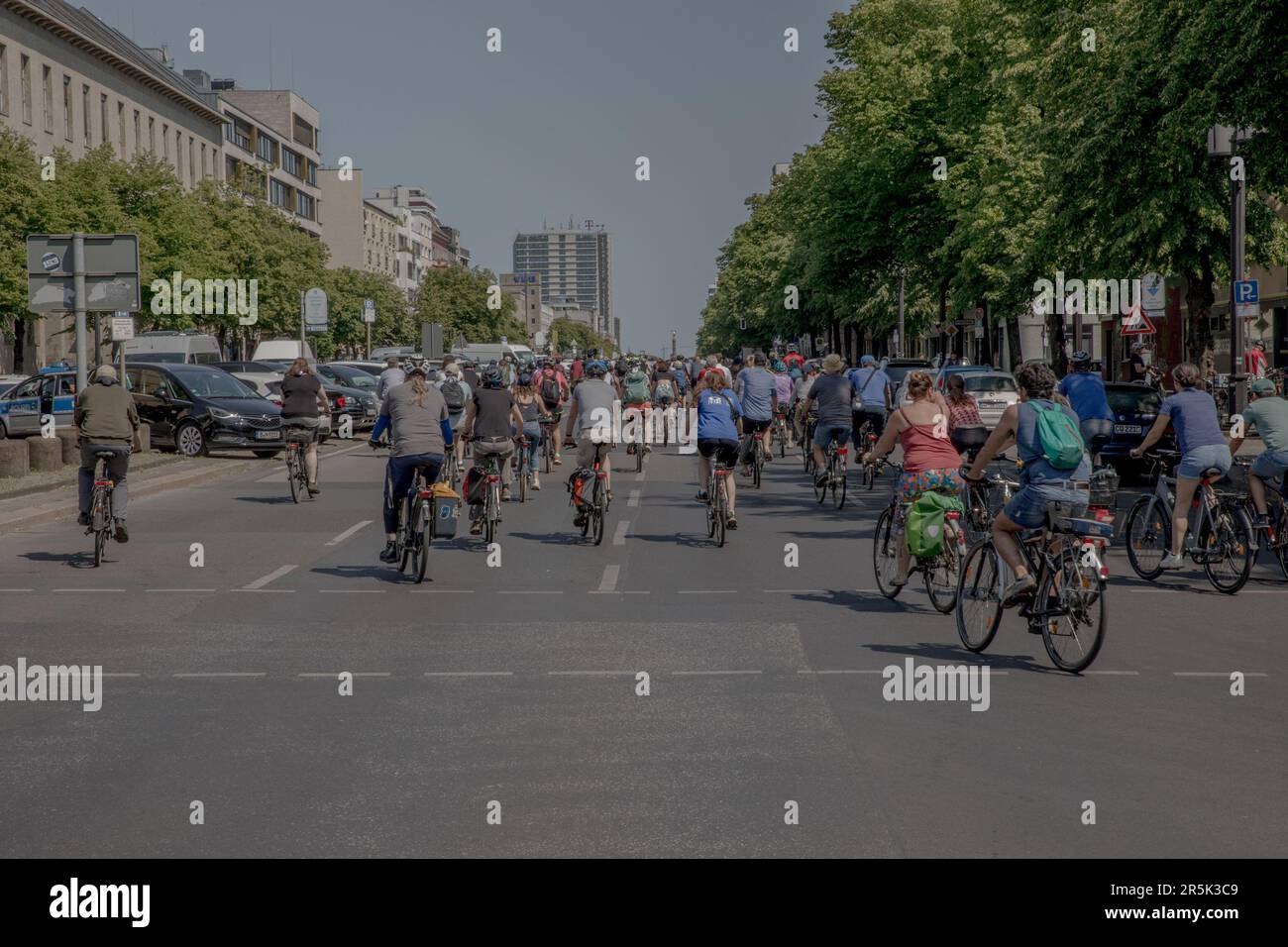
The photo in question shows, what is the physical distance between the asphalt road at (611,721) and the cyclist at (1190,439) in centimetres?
68

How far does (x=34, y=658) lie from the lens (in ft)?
32.1

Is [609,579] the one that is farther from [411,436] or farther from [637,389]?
[637,389]

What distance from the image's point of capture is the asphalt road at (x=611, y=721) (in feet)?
19.1

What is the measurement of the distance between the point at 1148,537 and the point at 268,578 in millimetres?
7332

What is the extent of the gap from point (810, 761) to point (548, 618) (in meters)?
4.74

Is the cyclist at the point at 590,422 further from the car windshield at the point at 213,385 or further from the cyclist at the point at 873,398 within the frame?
the car windshield at the point at 213,385

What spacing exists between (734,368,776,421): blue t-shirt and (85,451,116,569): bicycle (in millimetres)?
8699

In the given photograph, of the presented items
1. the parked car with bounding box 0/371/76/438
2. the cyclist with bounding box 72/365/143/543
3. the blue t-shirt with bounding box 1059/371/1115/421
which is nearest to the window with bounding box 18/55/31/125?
the parked car with bounding box 0/371/76/438

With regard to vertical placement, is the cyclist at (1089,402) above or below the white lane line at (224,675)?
above

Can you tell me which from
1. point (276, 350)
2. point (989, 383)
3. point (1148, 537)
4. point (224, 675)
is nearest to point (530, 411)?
point (1148, 537)

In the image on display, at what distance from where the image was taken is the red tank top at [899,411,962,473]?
1203cm

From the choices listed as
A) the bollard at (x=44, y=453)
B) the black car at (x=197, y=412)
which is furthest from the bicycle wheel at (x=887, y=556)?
the black car at (x=197, y=412)
